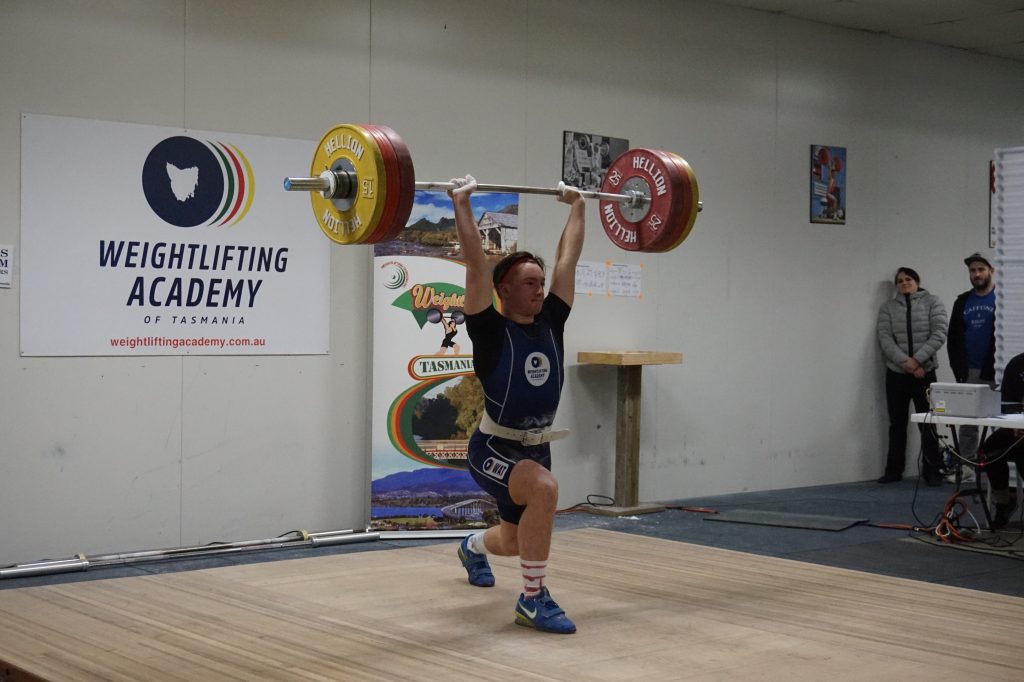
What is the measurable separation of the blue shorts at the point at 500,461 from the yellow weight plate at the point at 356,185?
826 millimetres

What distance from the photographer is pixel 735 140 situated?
786cm

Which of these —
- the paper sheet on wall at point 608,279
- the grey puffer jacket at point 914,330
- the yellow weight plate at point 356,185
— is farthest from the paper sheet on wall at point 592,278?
the yellow weight plate at point 356,185

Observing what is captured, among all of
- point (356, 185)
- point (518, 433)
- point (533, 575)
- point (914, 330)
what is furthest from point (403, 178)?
point (914, 330)

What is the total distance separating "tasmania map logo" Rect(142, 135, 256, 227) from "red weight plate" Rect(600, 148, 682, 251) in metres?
1.96

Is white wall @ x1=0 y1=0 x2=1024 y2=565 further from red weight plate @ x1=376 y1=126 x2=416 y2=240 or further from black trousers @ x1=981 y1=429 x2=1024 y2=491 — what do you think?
red weight plate @ x1=376 y1=126 x2=416 y2=240

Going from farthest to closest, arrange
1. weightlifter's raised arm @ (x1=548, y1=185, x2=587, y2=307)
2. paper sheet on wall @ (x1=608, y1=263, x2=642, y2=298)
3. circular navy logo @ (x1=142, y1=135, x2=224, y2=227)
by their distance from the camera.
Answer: paper sheet on wall @ (x1=608, y1=263, x2=642, y2=298) < circular navy logo @ (x1=142, y1=135, x2=224, y2=227) < weightlifter's raised arm @ (x1=548, y1=185, x2=587, y2=307)

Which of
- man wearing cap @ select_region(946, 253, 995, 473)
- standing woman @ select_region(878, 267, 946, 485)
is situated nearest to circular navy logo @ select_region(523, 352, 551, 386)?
man wearing cap @ select_region(946, 253, 995, 473)

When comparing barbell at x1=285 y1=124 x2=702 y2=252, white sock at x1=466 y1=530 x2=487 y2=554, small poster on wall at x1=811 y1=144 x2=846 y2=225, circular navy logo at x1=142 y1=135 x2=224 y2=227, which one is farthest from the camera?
small poster on wall at x1=811 y1=144 x2=846 y2=225

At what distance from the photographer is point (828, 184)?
27.6 ft

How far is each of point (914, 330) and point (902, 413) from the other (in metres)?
0.60

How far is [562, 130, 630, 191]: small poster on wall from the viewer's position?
23.1 feet

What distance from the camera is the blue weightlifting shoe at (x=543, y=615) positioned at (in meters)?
3.86

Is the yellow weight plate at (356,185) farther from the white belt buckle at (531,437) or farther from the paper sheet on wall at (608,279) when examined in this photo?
the paper sheet on wall at (608,279)

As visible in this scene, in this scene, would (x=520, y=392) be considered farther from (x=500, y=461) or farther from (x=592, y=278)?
(x=592, y=278)
